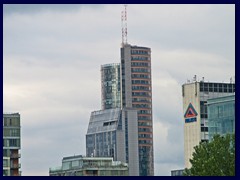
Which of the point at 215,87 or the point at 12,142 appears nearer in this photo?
the point at 12,142

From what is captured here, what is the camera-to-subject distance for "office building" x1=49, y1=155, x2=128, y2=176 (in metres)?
161

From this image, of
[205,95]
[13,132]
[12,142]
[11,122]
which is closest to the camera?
[12,142]

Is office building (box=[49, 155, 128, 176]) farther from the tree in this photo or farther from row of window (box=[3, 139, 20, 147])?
the tree

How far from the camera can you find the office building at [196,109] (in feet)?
534

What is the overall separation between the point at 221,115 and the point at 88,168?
134 feet

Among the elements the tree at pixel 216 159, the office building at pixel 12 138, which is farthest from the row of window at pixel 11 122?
the tree at pixel 216 159

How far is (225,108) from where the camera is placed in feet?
417

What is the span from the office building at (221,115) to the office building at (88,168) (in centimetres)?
2823

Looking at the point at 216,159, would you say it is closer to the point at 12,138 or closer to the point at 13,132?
the point at 12,138

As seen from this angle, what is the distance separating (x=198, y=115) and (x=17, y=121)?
120 ft

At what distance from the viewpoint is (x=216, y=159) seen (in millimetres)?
81000

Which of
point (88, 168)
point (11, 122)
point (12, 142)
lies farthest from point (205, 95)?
point (12, 142)
